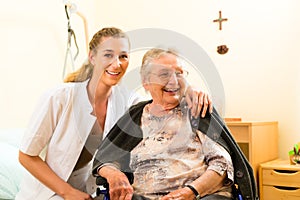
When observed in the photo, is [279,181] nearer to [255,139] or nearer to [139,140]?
[255,139]

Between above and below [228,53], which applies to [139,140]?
below

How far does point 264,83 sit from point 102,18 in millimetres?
1437

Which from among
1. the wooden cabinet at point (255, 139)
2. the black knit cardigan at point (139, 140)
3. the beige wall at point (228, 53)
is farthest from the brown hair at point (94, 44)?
the wooden cabinet at point (255, 139)

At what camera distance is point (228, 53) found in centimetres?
300

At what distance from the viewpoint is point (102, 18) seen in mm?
3510

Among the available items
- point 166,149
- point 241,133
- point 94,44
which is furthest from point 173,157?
point 241,133

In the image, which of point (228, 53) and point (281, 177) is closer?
point (281, 177)

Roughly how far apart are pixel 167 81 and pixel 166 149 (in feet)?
0.75

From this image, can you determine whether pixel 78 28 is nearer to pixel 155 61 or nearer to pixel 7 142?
pixel 7 142

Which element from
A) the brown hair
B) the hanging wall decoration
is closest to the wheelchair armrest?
the brown hair

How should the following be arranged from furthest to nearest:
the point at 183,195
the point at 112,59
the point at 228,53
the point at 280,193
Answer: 1. the point at 228,53
2. the point at 280,193
3. the point at 112,59
4. the point at 183,195

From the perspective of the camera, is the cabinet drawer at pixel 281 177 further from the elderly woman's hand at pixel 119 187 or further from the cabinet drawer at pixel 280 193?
the elderly woman's hand at pixel 119 187

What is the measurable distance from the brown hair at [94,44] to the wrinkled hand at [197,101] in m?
0.31

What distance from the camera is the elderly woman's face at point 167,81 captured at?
1.43 meters
